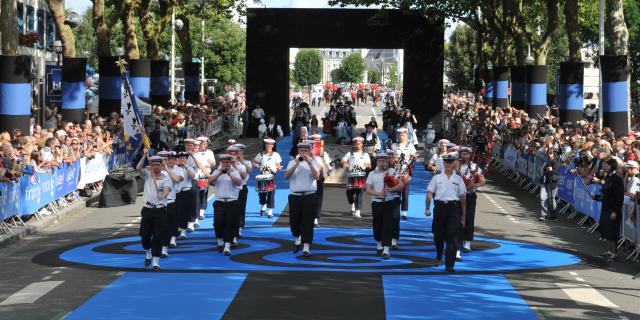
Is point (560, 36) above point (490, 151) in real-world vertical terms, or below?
above

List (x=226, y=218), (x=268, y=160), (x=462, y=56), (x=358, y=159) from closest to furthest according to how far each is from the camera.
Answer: (x=226, y=218), (x=268, y=160), (x=358, y=159), (x=462, y=56)

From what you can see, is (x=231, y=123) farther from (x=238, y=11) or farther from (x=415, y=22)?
(x=415, y=22)

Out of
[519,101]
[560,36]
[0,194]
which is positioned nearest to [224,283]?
[0,194]

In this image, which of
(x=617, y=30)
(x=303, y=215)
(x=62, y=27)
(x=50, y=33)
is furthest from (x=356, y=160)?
(x=50, y=33)

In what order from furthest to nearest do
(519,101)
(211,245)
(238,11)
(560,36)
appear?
(560,36) → (238,11) → (519,101) → (211,245)

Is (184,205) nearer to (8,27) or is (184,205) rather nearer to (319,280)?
(319,280)

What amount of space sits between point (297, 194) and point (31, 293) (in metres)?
5.59

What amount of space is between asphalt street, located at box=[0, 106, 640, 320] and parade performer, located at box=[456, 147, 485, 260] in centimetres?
36

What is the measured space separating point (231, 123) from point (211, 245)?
42376 mm

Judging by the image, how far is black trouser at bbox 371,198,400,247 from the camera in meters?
21.5

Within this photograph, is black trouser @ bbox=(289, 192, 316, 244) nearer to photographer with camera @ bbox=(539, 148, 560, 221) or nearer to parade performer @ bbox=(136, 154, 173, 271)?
parade performer @ bbox=(136, 154, 173, 271)

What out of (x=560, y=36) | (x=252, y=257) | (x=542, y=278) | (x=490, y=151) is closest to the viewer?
(x=542, y=278)

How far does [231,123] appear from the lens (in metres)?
65.2

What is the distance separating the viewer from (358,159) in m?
25.7
